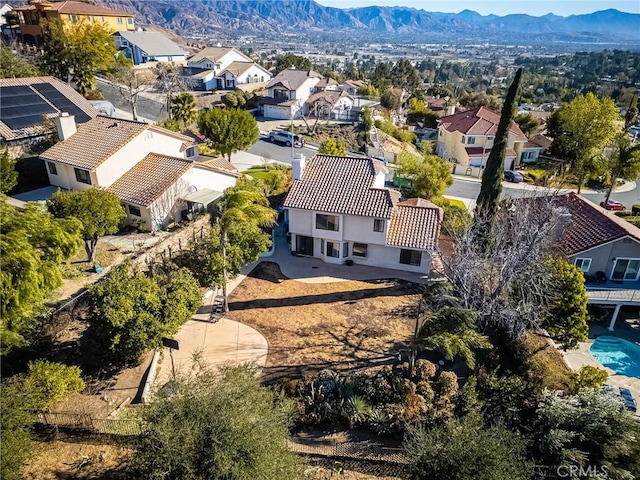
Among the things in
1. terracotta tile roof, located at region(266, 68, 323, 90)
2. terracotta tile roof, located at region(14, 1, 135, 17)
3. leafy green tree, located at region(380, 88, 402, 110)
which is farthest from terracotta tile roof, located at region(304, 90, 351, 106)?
terracotta tile roof, located at region(14, 1, 135, 17)

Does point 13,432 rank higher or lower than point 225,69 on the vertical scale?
lower

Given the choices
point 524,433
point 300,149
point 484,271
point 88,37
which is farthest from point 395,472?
point 88,37

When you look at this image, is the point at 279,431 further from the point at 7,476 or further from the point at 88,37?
the point at 88,37

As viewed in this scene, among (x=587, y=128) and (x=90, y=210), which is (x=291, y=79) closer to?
(x=587, y=128)

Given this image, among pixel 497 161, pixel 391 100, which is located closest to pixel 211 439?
pixel 497 161

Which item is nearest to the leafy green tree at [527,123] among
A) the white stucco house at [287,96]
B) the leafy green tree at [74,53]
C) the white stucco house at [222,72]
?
the white stucco house at [287,96]
